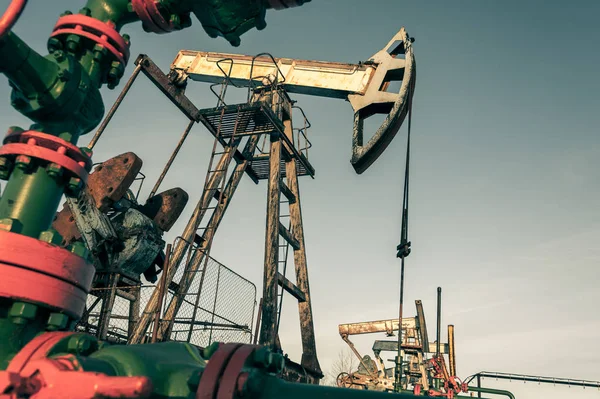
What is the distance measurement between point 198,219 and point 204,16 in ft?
19.3

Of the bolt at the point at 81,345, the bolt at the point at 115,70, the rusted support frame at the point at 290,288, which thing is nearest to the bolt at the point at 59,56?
the bolt at the point at 115,70

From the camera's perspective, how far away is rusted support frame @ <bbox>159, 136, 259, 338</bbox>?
6.41 m

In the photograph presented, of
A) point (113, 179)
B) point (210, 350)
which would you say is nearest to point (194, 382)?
point (210, 350)

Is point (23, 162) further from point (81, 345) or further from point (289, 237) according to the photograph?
point (289, 237)

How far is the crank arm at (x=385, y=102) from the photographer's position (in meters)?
3.26

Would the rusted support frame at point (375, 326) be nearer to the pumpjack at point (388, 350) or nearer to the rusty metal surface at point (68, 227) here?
the pumpjack at point (388, 350)

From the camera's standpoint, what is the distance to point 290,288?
798 cm

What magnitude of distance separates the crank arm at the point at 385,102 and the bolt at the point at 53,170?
2069 millimetres

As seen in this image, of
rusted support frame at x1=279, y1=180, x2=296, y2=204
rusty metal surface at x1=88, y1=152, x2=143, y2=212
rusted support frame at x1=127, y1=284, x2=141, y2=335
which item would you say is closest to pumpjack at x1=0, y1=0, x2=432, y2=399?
rusty metal surface at x1=88, y1=152, x2=143, y2=212

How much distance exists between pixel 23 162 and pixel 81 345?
0.65m

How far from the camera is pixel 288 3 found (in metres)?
1.79

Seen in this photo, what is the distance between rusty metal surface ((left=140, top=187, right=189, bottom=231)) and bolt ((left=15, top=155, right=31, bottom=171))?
582cm

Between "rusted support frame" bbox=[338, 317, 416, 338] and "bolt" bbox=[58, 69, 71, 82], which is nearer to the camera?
"bolt" bbox=[58, 69, 71, 82]

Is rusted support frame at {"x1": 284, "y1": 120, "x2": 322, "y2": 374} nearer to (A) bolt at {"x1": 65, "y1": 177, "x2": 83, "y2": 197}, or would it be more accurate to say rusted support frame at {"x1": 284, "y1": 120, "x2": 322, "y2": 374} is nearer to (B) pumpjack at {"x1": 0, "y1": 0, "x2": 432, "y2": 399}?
(B) pumpjack at {"x1": 0, "y1": 0, "x2": 432, "y2": 399}
